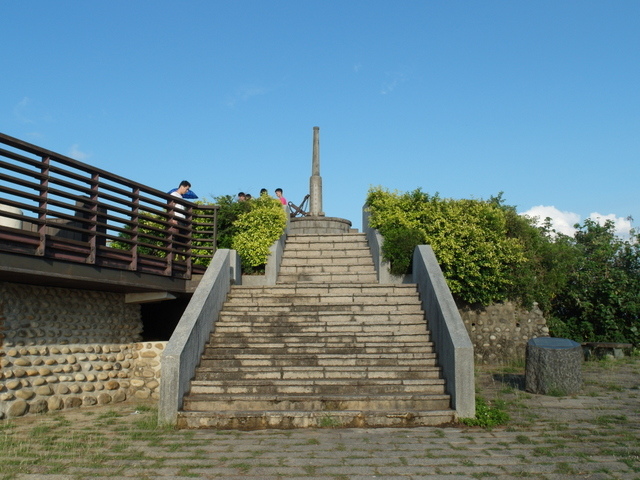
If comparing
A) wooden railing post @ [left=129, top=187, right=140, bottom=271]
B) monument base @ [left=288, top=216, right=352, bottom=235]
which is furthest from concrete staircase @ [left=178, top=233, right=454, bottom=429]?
monument base @ [left=288, top=216, right=352, bottom=235]

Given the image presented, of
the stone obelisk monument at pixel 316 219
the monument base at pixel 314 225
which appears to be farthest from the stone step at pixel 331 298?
the monument base at pixel 314 225

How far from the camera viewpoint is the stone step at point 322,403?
7.68m

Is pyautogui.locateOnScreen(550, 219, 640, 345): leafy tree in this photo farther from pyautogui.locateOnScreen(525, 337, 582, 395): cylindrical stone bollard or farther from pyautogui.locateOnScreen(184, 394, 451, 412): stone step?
pyautogui.locateOnScreen(184, 394, 451, 412): stone step

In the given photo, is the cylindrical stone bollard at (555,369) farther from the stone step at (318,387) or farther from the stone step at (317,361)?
the stone step at (318,387)

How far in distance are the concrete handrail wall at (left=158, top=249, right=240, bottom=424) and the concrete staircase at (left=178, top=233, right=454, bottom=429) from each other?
0.58 ft

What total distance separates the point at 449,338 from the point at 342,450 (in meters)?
2.66

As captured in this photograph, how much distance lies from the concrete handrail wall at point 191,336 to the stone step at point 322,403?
0.36 meters

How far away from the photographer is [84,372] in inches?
391

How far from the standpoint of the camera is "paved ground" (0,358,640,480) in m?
5.29

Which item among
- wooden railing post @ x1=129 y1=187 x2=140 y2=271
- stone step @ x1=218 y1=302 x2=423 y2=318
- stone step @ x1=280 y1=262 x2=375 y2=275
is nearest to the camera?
stone step @ x1=218 y1=302 x2=423 y2=318

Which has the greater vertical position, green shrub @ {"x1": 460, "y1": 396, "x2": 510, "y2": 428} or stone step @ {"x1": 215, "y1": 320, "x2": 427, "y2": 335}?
stone step @ {"x1": 215, "y1": 320, "x2": 427, "y2": 335}

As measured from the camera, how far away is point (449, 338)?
8016 mm

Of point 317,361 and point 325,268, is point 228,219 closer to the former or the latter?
point 325,268

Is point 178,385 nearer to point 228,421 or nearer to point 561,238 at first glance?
point 228,421
